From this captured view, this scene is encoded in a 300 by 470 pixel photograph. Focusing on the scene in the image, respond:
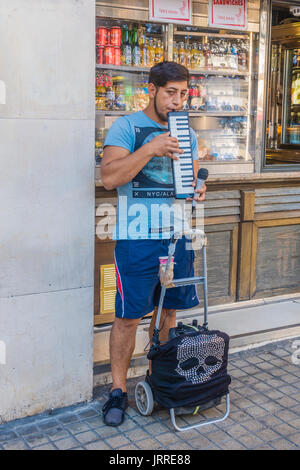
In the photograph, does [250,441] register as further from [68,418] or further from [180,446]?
[68,418]

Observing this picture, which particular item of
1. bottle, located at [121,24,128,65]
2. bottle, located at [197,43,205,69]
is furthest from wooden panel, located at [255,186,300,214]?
bottle, located at [121,24,128,65]

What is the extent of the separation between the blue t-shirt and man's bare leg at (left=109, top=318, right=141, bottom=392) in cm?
56

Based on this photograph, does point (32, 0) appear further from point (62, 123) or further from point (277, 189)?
point (277, 189)

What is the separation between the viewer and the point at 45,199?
144 inches

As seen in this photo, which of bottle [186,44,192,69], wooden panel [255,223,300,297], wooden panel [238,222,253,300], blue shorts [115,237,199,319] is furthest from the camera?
wooden panel [255,223,300,297]

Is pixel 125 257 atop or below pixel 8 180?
below

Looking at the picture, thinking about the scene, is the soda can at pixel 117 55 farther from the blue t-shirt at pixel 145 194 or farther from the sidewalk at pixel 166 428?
the sidewalk at pixel 166 428

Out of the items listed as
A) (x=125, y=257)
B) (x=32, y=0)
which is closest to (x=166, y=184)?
(x=125, y=257)

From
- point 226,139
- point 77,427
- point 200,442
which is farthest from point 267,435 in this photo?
point 226,139

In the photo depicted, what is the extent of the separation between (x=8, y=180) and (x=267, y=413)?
7.38ft

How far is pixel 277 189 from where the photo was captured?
18.3ft

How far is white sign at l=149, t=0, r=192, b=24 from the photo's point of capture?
15.8 feet

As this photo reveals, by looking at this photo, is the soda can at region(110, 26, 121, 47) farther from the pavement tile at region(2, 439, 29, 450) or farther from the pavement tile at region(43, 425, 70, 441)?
the pavement tile at region(2, 439, 29, 450)

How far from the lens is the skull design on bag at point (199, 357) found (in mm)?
3561
